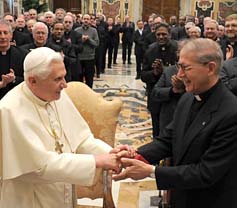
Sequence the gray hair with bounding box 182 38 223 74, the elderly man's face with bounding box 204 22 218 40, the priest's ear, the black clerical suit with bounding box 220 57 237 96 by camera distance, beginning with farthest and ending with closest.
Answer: the elderly man's face with bounding box 204 22 218 40
the black clerical suit with bounding box 220 57 237 96
the priest's ear
the gray hair with bounding box 182 38 223 74

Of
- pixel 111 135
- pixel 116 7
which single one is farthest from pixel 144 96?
pixel 116 7

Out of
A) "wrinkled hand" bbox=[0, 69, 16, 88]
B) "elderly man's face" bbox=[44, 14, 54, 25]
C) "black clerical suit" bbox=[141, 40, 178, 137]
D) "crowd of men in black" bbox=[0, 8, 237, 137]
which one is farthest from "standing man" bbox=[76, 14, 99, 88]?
"wrinkled hand" bbox=[0, 69, 16, 88]

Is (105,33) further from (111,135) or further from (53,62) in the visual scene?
(53,62)

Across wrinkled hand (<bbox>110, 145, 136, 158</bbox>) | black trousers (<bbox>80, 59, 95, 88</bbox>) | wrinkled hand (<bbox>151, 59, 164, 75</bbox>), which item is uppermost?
wrinkled hand (<bbox>151, 59, 164, 75</bbox>)

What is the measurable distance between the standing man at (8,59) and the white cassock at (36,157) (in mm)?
2018

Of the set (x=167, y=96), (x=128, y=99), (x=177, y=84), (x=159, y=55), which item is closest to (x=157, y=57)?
(x=159, y=55)

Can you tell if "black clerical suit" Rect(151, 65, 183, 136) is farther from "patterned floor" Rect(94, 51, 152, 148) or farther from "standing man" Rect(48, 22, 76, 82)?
"standing man" Rect(48, 22, 76, 82)

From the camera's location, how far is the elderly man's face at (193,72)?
2154 millimetres

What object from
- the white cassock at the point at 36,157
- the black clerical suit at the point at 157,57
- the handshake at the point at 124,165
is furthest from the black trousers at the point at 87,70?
the handshake at the point at 124,165

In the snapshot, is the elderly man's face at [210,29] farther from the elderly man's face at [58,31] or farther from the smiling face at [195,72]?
the smiling face at [195,72]

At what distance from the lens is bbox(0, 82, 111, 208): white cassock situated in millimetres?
2221

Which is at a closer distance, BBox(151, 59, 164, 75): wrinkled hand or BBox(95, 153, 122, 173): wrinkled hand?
BBox(95, 153, 122, 173): wrinkled hand

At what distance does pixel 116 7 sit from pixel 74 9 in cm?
211

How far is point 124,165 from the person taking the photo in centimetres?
243
